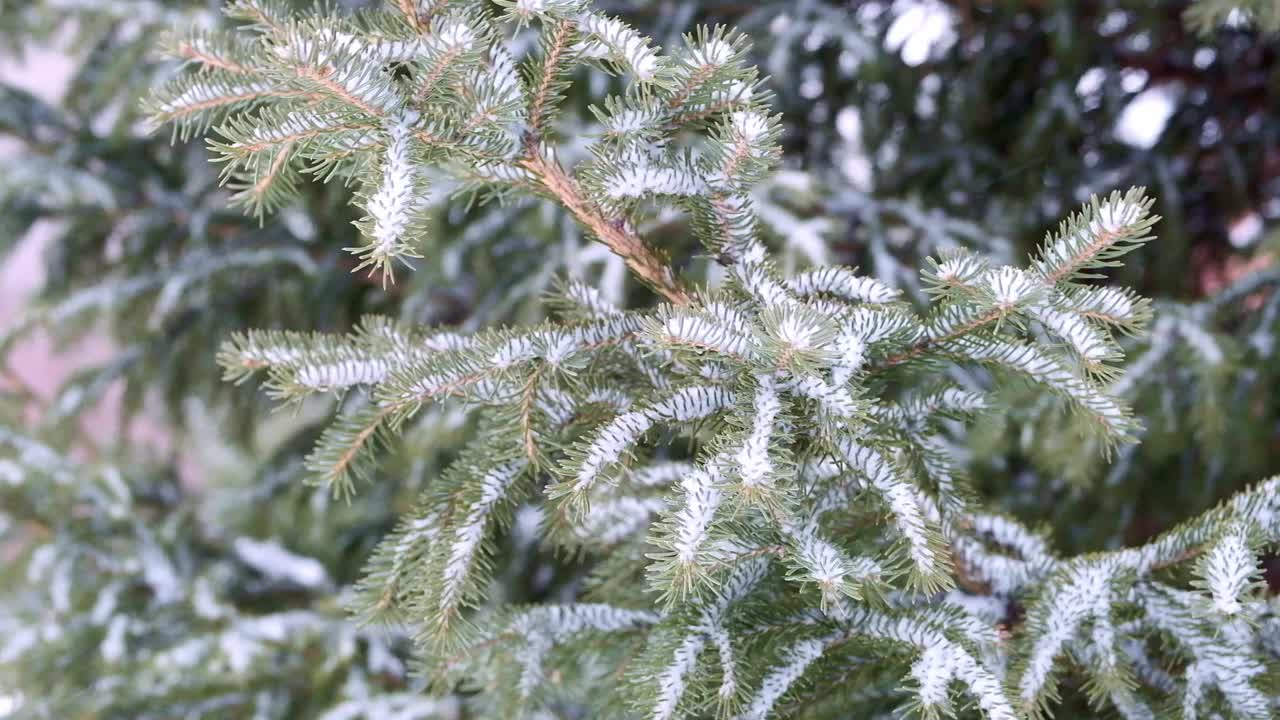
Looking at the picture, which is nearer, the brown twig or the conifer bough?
the conifer bough

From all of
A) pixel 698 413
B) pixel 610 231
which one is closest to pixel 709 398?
pixel 698 413

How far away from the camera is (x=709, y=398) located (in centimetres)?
82

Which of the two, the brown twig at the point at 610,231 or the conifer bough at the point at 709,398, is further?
the brown twig at the point at 610,231

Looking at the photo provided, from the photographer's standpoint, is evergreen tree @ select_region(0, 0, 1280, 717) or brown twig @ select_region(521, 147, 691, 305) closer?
evergreen tree @ select_region(0, 0, 1280, 717)

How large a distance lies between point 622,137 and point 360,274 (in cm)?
183

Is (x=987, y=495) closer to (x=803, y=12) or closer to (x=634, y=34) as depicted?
(x=803, y=12)

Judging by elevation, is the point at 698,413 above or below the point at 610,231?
below

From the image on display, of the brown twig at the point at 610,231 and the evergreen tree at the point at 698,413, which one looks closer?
the evergreen tree at the point at 698,413

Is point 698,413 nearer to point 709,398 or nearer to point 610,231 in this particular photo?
point 709,398

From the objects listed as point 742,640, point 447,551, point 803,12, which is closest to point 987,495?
point 803,12

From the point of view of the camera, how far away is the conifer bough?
2.45 feet

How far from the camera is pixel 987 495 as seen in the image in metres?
2.30

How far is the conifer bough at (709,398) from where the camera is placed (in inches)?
29.4

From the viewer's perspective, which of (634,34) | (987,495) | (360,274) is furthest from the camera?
(360,274)
